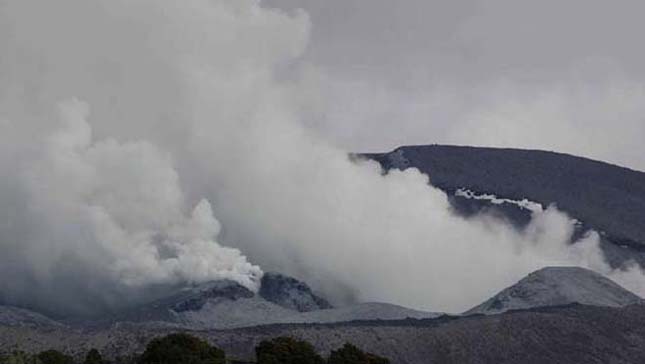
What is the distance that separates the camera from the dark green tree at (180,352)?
8656 cm

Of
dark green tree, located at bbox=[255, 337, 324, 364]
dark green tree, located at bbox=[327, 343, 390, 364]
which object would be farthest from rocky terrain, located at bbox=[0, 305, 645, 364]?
dark green tree, located at bbox=[327, 343, 390, 364]

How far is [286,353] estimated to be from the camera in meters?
91.2

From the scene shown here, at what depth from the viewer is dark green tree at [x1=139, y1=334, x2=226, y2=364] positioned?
86562 millimetres

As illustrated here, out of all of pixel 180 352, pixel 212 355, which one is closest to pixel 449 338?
pixel 212 355

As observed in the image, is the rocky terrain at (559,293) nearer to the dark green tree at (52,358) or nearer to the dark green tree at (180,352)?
the dark green tree at (180,352)

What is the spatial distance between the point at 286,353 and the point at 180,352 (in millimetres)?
8945

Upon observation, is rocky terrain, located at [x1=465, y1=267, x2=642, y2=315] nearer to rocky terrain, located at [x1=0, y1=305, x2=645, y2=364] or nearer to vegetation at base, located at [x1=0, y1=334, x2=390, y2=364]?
rocky terrain, located at [x1=0, y1=305, x2=645, y2=364]

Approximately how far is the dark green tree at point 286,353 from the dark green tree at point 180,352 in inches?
144

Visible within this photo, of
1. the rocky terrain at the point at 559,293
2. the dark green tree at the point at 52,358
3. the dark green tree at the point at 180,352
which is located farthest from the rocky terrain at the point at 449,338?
the dark green tree at the point at 180,352

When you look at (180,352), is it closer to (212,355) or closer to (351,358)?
(212,355)

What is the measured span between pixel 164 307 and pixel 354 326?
51.4 meters

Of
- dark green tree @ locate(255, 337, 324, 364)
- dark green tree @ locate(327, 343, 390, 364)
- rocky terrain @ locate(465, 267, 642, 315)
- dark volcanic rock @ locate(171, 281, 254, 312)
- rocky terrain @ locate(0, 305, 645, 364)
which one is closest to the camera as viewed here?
dark green tree @ locate(327, 343, 390, 364)

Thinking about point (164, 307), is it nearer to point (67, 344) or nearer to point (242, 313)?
point (242, 313)

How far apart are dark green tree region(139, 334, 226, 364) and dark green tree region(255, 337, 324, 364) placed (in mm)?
3650
